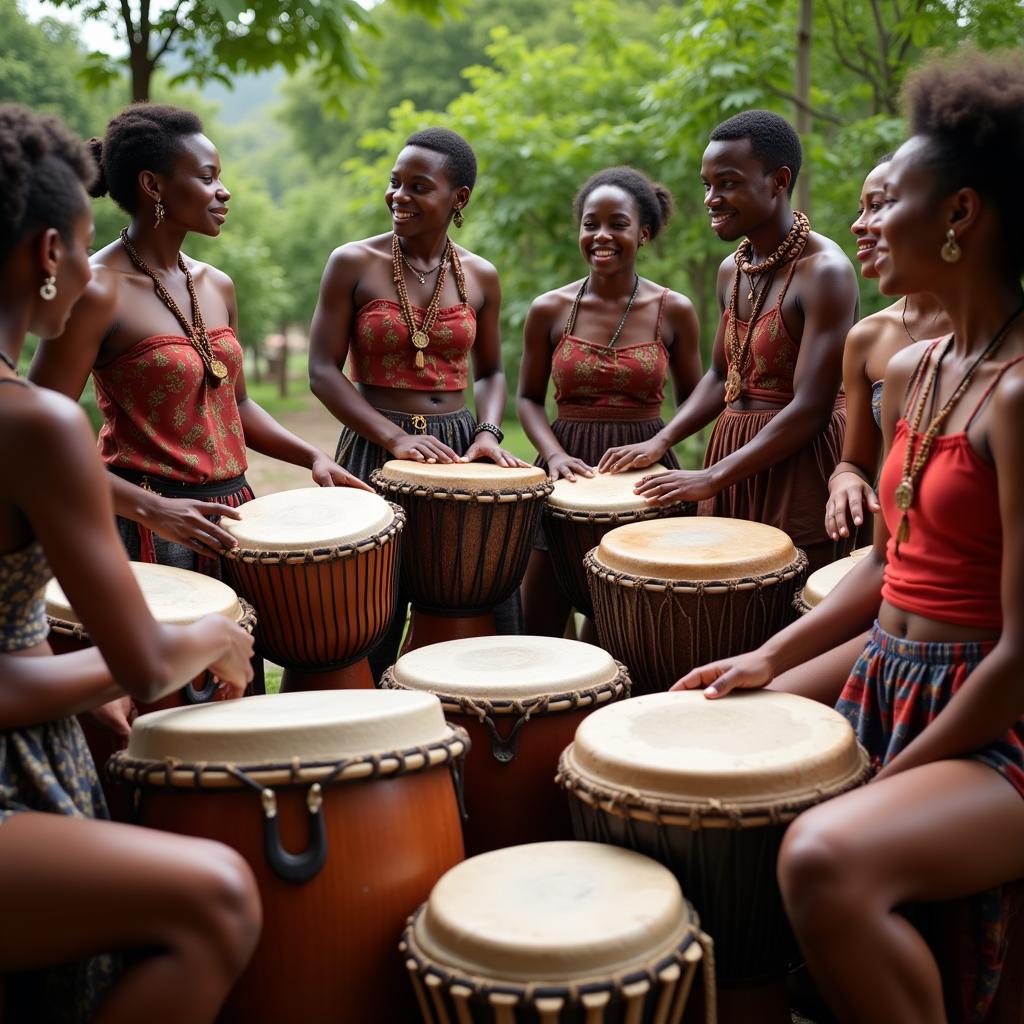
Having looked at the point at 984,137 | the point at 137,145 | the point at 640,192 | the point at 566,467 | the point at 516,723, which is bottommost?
the point at 516,723

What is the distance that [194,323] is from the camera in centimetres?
371

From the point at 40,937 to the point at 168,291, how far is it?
2253mm

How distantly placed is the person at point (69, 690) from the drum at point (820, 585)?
1.83 m

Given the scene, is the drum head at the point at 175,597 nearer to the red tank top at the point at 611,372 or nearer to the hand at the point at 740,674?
the hand at the point at 740,674

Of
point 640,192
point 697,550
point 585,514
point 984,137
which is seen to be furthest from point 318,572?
point 640,192

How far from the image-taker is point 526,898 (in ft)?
7.15

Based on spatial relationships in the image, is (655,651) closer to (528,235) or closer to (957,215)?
(957,215)

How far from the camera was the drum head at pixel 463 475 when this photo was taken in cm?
Result: 401

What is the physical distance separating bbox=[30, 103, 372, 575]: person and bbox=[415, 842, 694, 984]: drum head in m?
1.61

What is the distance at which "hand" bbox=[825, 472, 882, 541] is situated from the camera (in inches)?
142

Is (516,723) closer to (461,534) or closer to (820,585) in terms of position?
(820,585)

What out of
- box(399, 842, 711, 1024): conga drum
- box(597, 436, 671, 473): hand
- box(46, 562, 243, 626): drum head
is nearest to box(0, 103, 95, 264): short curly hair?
box(46, 562, 243, 626): drum head

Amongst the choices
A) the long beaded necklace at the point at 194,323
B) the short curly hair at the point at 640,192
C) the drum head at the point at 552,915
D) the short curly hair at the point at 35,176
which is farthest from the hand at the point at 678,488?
the short curly hair at the point at 35,176

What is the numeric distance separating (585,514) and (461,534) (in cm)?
46
